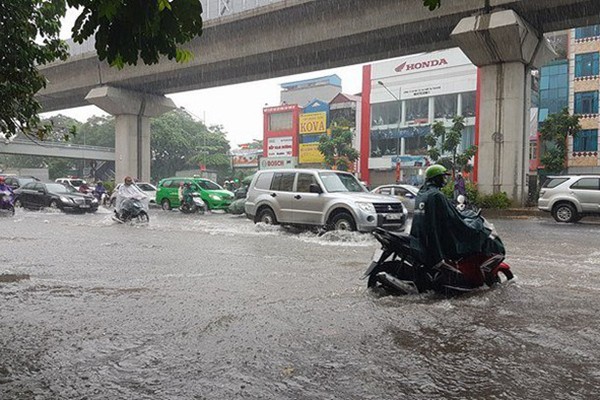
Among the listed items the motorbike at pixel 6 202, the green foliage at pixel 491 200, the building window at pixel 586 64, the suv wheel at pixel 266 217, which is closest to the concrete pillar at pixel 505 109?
the green foliage at pixel 491 200

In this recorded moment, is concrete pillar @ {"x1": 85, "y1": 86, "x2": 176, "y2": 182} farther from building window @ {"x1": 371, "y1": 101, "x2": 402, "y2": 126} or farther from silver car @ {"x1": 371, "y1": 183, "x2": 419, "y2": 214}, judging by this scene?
building window @ {"x1": 371, "y1": 101, "x2": 402, "y2": 126}

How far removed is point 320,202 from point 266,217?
203cm

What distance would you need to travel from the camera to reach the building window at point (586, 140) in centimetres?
3584

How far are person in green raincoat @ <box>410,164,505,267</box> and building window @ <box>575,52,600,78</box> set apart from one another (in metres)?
35.7

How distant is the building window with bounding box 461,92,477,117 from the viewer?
137 ft

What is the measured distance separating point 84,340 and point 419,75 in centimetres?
4326

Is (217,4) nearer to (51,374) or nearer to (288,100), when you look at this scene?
(51,374)

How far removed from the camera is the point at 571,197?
16156 millimetres

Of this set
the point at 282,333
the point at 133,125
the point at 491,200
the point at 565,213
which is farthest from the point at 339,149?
the point at 282,333

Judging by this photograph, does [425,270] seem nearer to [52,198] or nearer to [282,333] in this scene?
[282,333]

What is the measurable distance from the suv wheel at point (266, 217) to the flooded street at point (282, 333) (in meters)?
4.94

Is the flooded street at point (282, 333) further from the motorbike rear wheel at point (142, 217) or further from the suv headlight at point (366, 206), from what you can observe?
the motorbike rear wheel at point (142, 217)

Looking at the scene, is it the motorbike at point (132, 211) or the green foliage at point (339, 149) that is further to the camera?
the green foliage at point (339, 149)

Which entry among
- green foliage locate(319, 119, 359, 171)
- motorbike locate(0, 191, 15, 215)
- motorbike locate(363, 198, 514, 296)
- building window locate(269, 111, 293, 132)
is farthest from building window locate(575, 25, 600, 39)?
motorbike locate(363, 198, 514, 296)
